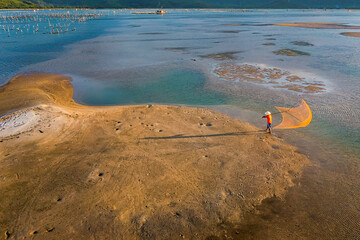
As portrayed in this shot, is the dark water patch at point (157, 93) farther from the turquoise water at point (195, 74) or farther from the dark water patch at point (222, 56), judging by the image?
the dark water patch at point (222, 56)

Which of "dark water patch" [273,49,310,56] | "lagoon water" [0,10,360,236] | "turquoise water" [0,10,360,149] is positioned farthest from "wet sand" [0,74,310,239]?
"dark water patch" [273,49,310,56]

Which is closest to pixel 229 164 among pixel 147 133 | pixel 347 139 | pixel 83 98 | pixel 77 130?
pixel 147 133

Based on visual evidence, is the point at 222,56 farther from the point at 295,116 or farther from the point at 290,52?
the point at 295,116

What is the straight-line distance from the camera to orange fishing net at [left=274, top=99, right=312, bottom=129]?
15.5m

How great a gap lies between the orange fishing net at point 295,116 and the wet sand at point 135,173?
2.62m

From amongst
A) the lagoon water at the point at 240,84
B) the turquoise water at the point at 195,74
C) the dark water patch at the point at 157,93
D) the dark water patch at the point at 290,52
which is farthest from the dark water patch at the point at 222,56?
the dark water patch at the point at 157,93

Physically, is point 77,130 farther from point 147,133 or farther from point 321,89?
point 321,89

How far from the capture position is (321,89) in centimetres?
2178

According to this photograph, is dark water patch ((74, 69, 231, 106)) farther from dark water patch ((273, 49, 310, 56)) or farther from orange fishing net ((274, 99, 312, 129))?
dark water patch ((273, 49, 310, 56))

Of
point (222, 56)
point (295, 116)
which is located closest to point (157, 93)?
point (295, 116)

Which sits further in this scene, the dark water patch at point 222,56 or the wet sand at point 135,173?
the dark water patch at point 222,56

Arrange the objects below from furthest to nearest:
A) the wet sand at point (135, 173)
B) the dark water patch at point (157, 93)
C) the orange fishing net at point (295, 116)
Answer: the dark water patch at point (157, 93) → the orange fishing net at point (295, 116) → the wet sand at point (135, 173)

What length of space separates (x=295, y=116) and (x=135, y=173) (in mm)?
12689

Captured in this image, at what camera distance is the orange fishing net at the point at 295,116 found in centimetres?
1548
